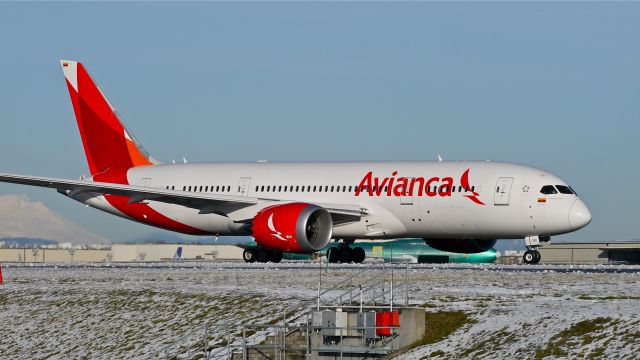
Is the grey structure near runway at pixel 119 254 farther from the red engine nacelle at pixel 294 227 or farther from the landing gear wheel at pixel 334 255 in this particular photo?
the red engine nacelle at pixel 294 227

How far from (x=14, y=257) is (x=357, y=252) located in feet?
212

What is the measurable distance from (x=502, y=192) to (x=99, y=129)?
864 inches

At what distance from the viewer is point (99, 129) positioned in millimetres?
58406

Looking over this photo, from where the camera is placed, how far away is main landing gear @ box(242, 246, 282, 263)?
170 feet

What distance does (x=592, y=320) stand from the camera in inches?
1001

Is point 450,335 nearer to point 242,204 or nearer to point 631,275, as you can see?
point 631,275

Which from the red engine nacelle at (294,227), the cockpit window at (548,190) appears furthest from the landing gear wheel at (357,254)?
the cockpit window at (548,190)

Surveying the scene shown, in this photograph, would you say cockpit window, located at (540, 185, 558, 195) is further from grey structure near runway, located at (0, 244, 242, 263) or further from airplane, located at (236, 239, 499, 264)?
grey structure near runway, located at (0, 244, 242, 263)

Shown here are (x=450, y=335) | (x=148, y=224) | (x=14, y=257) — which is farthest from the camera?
(x=14, y=257)

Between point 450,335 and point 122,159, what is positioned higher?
Result: point 122,159

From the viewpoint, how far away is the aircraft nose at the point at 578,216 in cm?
4520

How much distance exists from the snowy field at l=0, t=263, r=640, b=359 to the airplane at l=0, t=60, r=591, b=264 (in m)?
2.95

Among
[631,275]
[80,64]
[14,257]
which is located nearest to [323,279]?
[631,275]

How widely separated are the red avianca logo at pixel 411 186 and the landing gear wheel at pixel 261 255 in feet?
17.3
